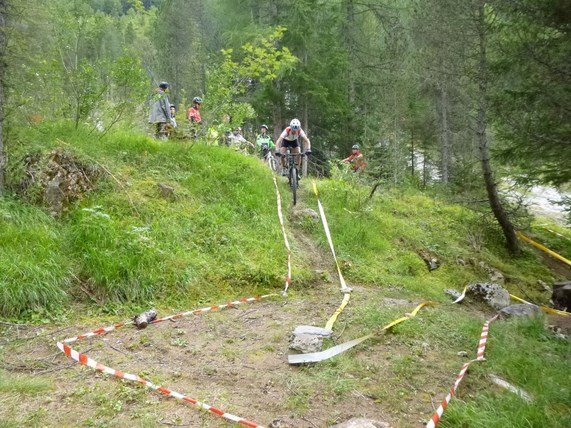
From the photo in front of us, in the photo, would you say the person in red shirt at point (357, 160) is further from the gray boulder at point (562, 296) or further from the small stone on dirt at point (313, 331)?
the small stone on dirt at point (313, 331)

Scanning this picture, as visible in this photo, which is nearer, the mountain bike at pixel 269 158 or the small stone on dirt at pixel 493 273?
the small stone on dirt at pixel 493 273

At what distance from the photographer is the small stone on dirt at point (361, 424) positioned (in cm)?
338

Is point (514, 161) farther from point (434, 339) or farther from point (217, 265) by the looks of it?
point (217, 265)

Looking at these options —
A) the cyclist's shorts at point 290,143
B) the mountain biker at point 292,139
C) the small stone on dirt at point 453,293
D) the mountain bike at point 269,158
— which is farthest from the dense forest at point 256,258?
the mountain bike at point 269,158

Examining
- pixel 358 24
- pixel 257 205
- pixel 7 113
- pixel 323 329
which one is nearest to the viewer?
pixel 323 329

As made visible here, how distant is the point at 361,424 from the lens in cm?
340

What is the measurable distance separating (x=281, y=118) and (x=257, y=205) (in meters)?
10.5

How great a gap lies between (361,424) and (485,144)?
9.29 metres

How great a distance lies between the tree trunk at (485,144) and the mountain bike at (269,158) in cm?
549

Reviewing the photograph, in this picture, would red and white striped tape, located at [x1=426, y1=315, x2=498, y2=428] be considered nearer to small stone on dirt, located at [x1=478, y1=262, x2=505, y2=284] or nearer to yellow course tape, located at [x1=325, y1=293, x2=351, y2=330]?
yellow course tape, located at [x1=325, y1=293, x2=351, y2=330]

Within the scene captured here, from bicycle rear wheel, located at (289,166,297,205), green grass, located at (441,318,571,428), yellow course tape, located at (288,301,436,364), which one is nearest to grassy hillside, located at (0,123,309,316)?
bicycle rear wheel, located at (289,166,297,205)

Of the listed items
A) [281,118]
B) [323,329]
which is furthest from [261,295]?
[281,118]

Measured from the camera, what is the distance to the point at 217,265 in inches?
280

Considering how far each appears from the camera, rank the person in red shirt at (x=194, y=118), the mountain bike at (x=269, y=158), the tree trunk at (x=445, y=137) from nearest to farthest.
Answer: the person in red shirt at (x=194, y=118)
the mountain bike at (x=269, y=158)
the tree trunk at (x=445, y=137)
